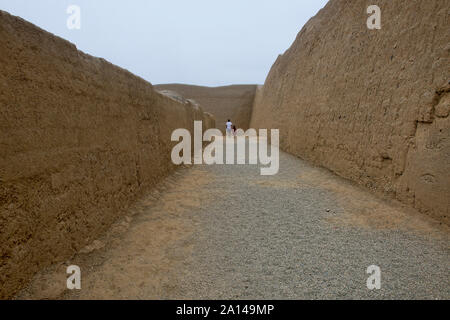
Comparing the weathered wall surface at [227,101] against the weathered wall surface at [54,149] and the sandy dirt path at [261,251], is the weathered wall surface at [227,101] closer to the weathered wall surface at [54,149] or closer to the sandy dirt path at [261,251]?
the sandy dirt path at [261,251]

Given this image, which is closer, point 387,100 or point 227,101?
point 387,100

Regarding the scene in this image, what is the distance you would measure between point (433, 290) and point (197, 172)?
397 cm

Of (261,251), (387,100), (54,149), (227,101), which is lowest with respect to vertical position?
(261,251)

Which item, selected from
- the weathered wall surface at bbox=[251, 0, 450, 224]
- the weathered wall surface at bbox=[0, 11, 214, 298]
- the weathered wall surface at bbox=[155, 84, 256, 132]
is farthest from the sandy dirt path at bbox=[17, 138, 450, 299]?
the weathered wall surface at bbox=[155, 84, 256, 132]

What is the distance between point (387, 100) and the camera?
329 centimetres

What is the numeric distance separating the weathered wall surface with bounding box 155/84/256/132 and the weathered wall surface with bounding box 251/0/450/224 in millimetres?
17213

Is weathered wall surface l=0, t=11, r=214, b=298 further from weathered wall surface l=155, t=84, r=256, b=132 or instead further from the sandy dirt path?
weathered wall surface l=155, t=84, r=256, b=132

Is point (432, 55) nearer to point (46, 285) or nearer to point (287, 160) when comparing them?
point (287, 160)

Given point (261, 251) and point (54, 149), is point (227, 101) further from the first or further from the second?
point (54, 149)

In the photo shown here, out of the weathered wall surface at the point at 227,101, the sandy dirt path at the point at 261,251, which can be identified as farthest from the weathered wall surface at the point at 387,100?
the weathered wall surface at the point at 227,101

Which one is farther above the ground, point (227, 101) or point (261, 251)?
point (227, 101)

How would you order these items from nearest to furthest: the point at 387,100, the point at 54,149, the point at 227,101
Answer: the point at 54,149
the point at 387,100
the point at 227,101

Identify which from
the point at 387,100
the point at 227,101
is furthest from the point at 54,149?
the point at 227,101

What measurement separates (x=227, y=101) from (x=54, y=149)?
2206cm
